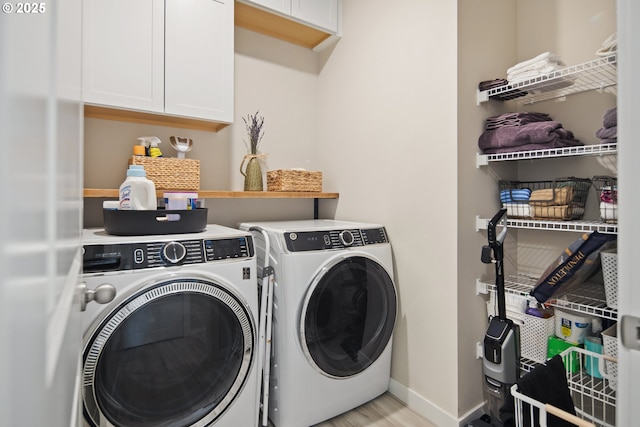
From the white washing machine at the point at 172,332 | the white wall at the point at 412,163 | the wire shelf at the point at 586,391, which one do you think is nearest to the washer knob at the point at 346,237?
the white wall at the point at 412,163

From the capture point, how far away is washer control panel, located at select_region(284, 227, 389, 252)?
1.63m

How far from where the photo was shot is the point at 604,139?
135 cm

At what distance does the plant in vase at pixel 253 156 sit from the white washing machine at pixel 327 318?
0.40 metres

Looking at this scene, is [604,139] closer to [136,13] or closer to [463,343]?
[463,343]

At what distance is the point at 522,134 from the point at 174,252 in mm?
1606

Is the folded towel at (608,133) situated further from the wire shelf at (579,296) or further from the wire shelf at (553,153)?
the wire shelf at (579,296)

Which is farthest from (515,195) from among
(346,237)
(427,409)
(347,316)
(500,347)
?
(427,409)

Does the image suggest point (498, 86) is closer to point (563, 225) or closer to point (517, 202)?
point (517, 202)

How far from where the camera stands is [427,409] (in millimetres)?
1780

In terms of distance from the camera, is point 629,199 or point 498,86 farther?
point 498,86

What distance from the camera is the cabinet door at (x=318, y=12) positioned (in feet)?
7.14

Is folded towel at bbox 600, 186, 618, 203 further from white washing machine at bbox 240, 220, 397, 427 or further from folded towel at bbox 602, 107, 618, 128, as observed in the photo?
white washing machine at bbox 240, 220, 397, 427

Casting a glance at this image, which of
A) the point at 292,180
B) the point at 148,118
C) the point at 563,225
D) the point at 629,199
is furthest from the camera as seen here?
the point at 292,180

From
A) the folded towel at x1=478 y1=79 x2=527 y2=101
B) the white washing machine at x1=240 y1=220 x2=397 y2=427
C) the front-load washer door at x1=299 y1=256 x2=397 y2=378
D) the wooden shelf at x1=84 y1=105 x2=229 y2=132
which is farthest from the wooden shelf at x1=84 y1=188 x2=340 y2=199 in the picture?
the folded towel at x1=478 y1=79 x2=527 y2=101
